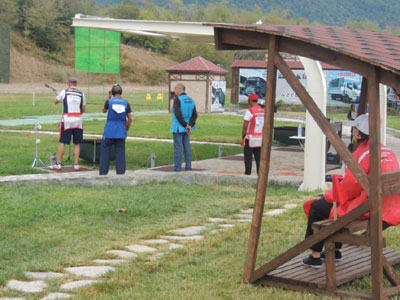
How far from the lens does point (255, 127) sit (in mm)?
13094

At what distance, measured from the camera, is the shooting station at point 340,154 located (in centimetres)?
536

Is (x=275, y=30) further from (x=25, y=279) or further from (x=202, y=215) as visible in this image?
(x=202, y=215)

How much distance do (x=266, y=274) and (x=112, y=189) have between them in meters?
5.48

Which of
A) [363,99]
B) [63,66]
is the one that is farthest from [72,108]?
[63,66]

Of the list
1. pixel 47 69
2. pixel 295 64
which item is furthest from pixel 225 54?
pixel 295 64

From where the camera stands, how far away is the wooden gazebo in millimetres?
5348

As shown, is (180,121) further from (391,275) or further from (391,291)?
(391,291)

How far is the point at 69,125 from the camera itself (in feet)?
43.9

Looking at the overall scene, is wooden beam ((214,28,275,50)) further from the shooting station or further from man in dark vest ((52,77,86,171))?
man in dark vest ((52,77,86,171))

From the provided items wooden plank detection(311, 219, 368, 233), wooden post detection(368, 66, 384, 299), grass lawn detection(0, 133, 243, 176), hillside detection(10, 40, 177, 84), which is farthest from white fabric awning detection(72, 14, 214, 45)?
hillside detection(10, 40, 177, 84)

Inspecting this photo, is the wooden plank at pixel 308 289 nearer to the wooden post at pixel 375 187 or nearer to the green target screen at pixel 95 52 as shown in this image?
the wooden post at pixel 375 187

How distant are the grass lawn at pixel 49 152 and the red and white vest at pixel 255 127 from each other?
229cm

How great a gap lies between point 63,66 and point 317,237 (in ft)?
313

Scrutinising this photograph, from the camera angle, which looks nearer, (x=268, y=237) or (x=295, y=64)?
(x=268, y=237)
